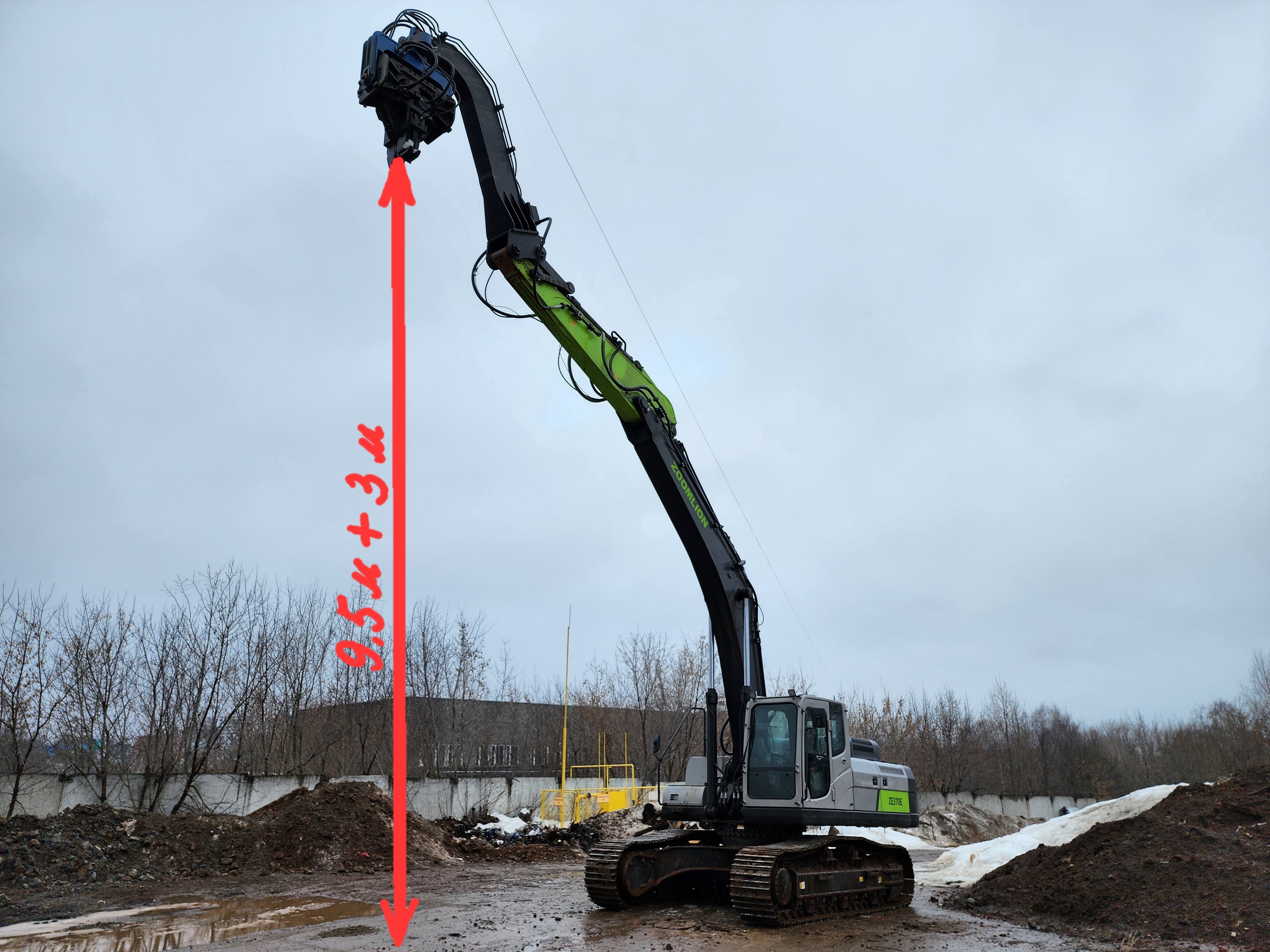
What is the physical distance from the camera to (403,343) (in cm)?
620

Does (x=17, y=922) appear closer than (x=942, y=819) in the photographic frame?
Yes

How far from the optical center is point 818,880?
36.1 ft

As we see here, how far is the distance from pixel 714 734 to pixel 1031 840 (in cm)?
929

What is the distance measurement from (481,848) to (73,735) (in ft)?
34.2

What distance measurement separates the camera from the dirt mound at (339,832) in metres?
17.6

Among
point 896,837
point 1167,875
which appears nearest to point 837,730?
point 1167,875

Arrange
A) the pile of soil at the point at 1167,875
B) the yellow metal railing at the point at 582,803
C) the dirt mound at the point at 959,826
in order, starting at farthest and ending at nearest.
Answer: the dirt mound at the point at 959,826
the yellow metal railing at the point at 582,803
the pile of soil at the point at 1167,875

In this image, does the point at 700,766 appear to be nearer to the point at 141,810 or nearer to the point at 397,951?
the point at 397,951

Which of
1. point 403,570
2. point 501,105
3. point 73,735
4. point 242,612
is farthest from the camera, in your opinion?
point 242,612

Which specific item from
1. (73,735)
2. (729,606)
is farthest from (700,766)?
(73,735)

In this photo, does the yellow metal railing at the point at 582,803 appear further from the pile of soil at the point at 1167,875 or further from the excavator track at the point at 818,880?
the pile of soil at the point at 1167,875

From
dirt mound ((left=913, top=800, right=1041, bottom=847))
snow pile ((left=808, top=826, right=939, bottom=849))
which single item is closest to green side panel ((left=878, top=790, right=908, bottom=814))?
snow pile ((left=808, top=826, right=939, bottom=849))

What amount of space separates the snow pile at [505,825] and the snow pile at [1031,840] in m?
10.8

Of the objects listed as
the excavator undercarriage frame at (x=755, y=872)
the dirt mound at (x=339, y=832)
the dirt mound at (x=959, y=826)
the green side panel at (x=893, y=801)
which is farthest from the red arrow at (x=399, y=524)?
the dirt mound at (x=959, y=826)
